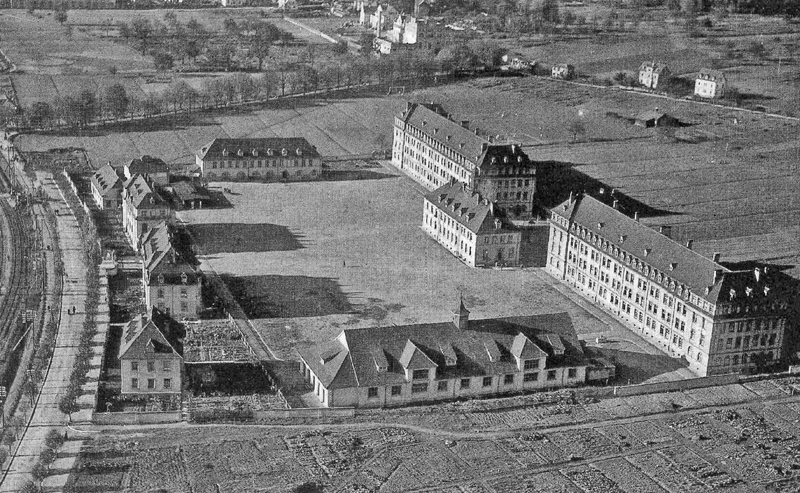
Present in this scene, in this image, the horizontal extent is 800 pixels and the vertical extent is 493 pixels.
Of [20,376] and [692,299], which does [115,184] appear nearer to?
[20,376]

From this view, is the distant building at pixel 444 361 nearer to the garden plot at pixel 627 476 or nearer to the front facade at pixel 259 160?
the garden plot at pixel 627 476

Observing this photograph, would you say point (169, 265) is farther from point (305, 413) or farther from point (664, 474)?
point (664, 474)

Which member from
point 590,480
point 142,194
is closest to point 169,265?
point 142,194

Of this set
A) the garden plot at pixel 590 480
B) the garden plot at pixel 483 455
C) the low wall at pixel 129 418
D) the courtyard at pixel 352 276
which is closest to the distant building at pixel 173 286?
the courtyard at pixel 352 276

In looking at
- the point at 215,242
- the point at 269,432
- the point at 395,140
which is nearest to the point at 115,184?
the point at 215,242

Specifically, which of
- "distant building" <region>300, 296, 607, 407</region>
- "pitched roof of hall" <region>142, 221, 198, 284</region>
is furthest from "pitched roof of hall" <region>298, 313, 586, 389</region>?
"pitched roof of hall" <region>142, 221, 198, 284</region>
